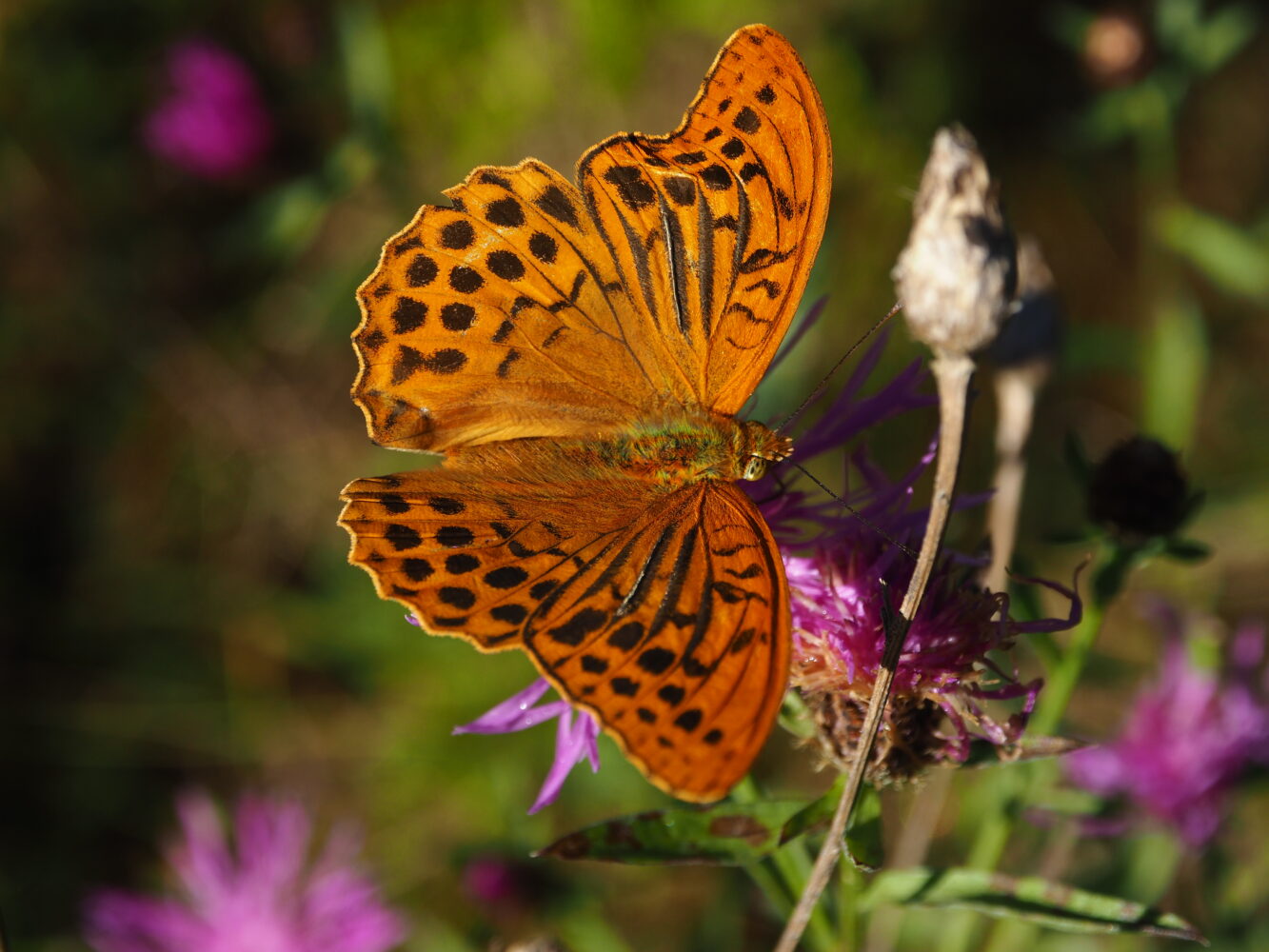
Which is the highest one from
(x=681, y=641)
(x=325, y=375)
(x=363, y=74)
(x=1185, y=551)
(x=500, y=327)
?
(x=363, y=74)

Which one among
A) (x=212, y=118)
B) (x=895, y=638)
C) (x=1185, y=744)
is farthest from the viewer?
(x=212, y=118)

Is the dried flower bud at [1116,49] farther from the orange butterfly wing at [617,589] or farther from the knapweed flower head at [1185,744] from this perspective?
the orange butterfly wing at [617,589]

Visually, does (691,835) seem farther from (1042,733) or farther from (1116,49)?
(1116,49)

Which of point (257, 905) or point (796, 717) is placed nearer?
point (796, 717)

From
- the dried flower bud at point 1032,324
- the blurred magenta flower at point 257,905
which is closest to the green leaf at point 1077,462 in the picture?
the dried flower bud at point 1032,324

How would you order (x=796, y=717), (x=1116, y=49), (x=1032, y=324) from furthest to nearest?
(x=1116, y=49) < (x=1032, y=324) < (x=796, y=717)

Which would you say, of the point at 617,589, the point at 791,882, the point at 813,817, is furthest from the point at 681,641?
the point at 791,882
